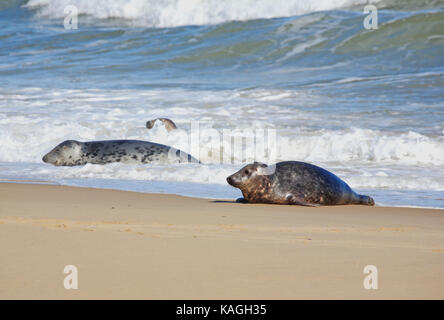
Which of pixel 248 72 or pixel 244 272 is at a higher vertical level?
pixel 248 72

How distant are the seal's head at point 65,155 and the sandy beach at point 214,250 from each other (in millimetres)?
3469

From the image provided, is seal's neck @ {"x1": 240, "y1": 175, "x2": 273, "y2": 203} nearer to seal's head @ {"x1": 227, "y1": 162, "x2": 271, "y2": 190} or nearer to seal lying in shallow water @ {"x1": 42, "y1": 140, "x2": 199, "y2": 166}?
seal's head @ {"x1": 227, "y1": 162, "x2": 271, "y2": 190}

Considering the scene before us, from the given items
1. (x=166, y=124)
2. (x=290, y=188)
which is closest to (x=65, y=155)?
(x=166, y=124)

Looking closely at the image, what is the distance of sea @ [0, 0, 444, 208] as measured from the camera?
28.5ft

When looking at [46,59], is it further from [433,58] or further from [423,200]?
[423,200]

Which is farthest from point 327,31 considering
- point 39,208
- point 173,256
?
point 173,256

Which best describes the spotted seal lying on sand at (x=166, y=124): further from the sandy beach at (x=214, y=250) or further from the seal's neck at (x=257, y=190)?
the sandy beach at (x=214, y=250)

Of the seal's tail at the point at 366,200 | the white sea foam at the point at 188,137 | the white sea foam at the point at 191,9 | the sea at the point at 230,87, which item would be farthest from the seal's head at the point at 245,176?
the white sea foam at the point at 191,9

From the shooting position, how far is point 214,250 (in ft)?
13.3

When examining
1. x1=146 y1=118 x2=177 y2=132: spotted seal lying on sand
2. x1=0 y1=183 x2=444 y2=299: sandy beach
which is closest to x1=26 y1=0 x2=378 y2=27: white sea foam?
x1=146 y1=118 x2=177 y2=132: spotted seal lying on sand

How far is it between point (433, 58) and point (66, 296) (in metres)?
14.3

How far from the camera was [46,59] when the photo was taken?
67.5 ft

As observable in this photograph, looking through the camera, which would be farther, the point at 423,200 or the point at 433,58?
the point at 433,58

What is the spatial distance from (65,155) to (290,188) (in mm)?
4117
